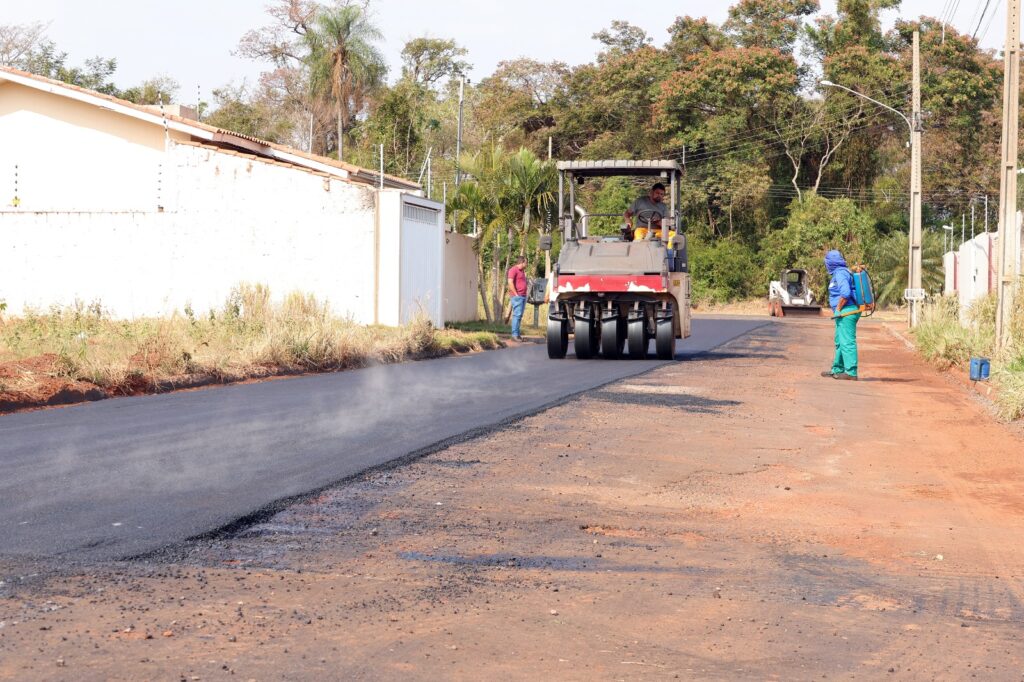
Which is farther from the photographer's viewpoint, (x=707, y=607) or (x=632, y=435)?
(x=632, y=435)

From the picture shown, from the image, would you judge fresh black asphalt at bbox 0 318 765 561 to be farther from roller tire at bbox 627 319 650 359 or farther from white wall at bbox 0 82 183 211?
white wall at bbox 0 82 183 211

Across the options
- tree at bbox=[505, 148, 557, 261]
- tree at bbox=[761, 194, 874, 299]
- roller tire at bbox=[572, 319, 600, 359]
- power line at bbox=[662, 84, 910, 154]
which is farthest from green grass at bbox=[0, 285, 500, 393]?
power line at bbox=[662, 84, 910, 154]

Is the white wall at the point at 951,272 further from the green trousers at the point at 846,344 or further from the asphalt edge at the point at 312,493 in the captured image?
the asphalt edge at the point at 312,493

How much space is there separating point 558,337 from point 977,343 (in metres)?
7.06

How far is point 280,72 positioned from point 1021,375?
5771cm

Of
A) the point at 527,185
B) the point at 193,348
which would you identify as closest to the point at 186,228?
the point at 193,348

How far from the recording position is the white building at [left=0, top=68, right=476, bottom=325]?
28.9 m

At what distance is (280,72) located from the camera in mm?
68000

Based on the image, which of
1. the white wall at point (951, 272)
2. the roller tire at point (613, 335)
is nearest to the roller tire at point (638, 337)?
the roller tire at point (613, 335)

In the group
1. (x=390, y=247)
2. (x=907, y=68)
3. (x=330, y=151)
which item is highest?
(x=907, y=68)

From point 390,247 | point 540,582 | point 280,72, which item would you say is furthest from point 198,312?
point 280,72

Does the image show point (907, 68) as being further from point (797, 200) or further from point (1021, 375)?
point (1021, 375)

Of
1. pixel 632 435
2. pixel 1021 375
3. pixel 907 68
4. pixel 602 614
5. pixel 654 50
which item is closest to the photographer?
pixel 602 614

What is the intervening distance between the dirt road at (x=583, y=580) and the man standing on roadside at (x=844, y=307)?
7240 millimetres
